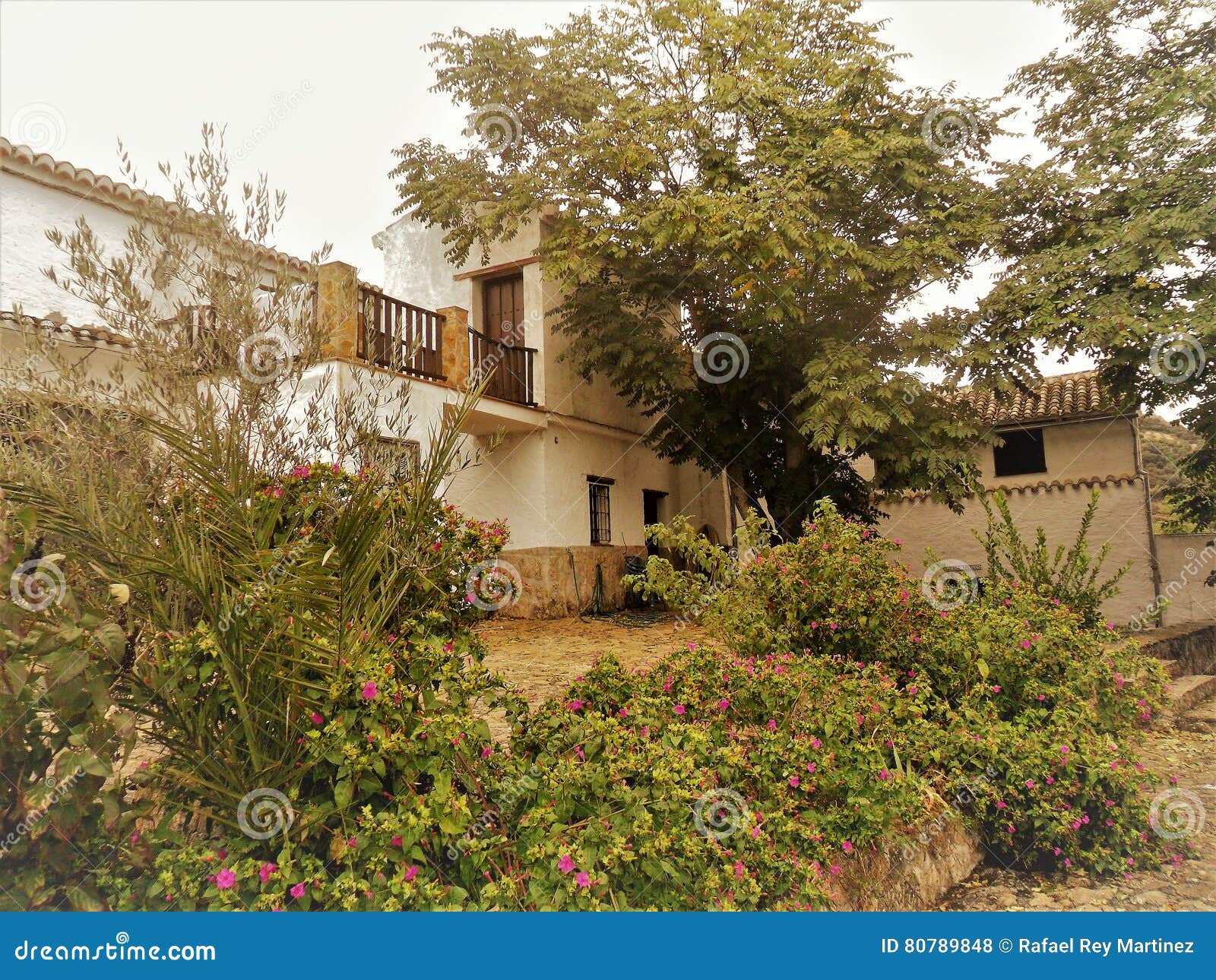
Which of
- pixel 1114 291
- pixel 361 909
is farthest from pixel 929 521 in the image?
pixel 361 909

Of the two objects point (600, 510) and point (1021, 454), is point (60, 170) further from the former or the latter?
point (1021, 454)

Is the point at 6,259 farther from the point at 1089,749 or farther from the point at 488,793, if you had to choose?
the point at 1089,749

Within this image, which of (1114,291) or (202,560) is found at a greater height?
(1114,291)

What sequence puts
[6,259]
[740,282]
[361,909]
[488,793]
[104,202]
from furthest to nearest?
1. [740,282]
2. [104,202]
3. [6,259]
4. [488,793]
5. [361,909]

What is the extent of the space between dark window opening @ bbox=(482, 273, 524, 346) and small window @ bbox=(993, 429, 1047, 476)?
30.0 feet

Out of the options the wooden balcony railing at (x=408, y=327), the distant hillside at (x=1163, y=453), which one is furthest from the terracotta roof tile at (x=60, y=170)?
the distant hillside at (x=1163, y=453)

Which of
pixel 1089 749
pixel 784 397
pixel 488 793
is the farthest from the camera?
pixel 784 397

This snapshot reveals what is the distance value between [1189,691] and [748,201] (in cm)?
696

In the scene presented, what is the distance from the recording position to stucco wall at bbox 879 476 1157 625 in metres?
14.3

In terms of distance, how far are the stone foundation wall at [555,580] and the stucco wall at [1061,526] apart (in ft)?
16.5

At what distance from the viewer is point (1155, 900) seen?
3896 millimetres

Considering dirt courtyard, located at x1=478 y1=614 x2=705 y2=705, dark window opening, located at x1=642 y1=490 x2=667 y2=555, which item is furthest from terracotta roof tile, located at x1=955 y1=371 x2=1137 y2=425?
→ dirt courtyard, located at x1=478 y1=614 x2=705 y2=705

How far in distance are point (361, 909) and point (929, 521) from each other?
15133 millimetres

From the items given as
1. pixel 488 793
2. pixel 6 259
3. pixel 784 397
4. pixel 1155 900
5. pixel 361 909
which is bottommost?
pixel 1155 900
